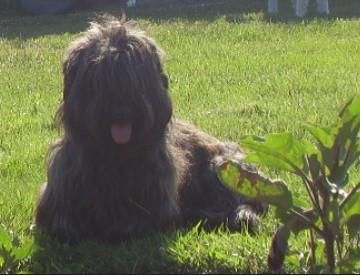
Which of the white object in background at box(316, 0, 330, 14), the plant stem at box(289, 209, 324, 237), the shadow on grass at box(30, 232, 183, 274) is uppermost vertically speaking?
the plant stem at box(289, 209, 324, 237)

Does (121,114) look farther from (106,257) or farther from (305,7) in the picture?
(305,7)

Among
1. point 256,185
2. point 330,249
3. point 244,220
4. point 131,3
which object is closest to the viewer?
point 256,185

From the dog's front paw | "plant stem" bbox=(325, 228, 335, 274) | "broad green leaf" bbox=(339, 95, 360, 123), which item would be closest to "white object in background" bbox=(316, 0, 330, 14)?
the dog's front paw

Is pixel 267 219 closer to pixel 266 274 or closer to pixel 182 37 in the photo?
pixel 266 274

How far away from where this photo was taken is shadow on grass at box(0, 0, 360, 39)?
17422mm

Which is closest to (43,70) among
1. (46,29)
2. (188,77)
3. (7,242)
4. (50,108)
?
(188,77)

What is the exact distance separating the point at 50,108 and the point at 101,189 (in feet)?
13.4

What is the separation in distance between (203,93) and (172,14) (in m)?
10.0

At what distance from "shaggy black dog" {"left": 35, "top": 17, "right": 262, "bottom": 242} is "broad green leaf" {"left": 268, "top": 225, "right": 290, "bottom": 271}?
113cm

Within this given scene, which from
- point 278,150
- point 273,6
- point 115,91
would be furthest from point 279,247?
point 273,6

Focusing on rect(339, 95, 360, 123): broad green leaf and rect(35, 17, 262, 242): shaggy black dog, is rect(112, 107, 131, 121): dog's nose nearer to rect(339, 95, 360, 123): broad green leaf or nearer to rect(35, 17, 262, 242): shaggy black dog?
rect(35, 17, 262, 242): shaggy black dog

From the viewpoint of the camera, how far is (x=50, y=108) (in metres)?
9.03

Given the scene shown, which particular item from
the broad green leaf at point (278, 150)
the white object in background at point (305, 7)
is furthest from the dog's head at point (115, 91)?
the white object in background at point (305, 7)

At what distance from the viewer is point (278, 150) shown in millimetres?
3482
